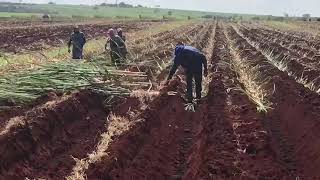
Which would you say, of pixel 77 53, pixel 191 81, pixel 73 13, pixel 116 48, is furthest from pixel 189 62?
pixel 73 13

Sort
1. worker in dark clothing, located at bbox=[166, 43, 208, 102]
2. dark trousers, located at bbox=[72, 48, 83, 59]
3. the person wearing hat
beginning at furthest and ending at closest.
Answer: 1. dark trousers, located at bbox=[72, 48, 83, 59]
2. the person wearing hat
3. worker in dark clothing, located at bbox=[166, 43, 208, 102]

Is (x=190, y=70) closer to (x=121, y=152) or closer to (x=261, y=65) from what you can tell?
(x=121, y=152)

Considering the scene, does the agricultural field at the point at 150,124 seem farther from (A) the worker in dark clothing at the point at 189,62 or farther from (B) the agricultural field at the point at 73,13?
(B) the agricultural field at the point at 73,13

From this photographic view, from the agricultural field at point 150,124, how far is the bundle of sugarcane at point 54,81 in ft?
0.07

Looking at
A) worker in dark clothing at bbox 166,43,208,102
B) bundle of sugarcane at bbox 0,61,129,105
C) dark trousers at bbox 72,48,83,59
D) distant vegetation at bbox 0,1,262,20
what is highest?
worker in dark clothing at bbox 166,43,208,102

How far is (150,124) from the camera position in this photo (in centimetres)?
1097

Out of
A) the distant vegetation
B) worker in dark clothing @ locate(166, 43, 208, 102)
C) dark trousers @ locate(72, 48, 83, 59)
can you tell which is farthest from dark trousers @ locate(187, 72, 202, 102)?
the distant vegetation

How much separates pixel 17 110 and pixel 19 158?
239 cm

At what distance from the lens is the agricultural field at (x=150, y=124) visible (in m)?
8.21

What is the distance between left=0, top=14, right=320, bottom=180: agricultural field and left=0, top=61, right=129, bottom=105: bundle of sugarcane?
0.07 ft

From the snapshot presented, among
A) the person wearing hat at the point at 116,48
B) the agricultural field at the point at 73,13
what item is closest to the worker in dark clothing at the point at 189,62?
the person wearing hat at the point at 116,48

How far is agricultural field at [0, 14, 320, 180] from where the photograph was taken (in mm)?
8209

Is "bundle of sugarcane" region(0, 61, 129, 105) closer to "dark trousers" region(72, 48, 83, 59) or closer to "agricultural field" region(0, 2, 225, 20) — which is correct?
"dark trousers" region(72, 48, 83, 59)

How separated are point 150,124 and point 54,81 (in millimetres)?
3067
